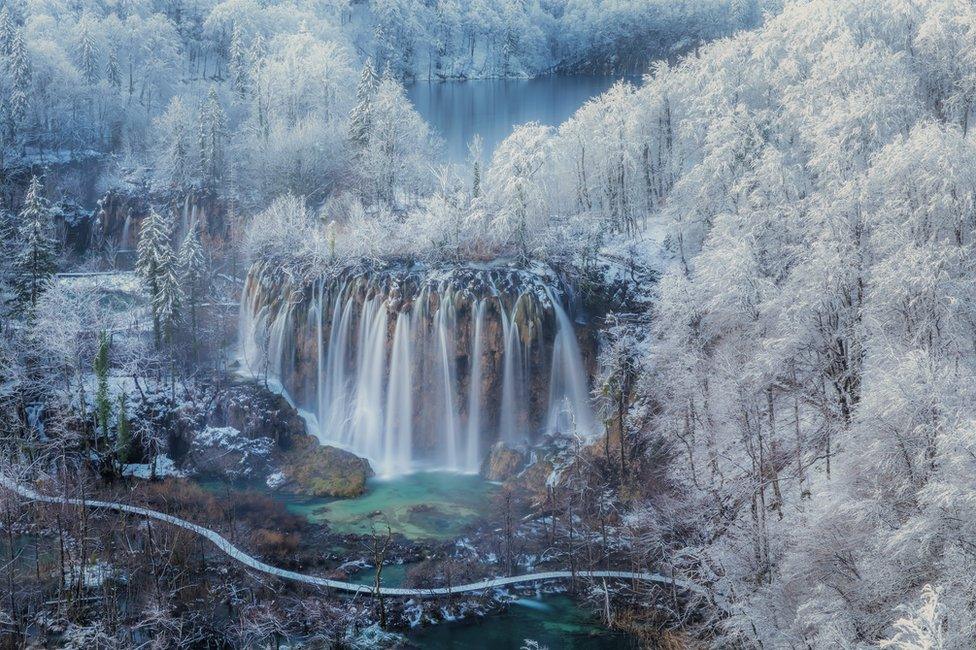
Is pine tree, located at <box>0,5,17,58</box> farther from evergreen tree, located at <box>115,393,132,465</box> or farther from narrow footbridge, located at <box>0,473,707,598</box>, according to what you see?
narrow footbridge, located at <box>0,473,707,598</box>

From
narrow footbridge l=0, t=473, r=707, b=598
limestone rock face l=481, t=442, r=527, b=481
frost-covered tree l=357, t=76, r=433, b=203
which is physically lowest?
narrow footbridge l=0, t=473, r=707, b=598

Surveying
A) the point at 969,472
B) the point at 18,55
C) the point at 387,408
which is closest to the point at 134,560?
the point at 387,408

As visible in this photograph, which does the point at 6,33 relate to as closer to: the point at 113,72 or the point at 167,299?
the point at 113,72

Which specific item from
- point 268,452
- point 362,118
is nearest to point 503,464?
point 268,452

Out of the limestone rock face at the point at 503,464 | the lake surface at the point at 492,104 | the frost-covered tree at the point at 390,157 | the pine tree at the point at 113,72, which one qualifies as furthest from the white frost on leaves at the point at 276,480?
the pine tree at the point at 113,72

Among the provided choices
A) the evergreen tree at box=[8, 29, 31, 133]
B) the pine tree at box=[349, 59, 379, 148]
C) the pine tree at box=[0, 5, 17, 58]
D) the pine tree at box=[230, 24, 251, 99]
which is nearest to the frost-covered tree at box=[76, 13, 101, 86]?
the pine tree at box=[0, 5, 17, 58]
